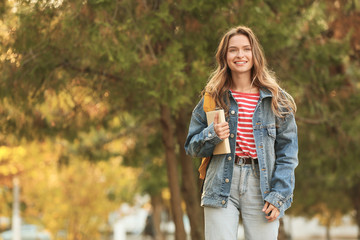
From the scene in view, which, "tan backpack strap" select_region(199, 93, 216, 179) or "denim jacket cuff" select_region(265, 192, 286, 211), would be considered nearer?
"denim jacket cuff" select_region(265, 192, 286, 211)

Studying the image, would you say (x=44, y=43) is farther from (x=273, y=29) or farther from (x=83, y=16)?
(x=273, y=29)

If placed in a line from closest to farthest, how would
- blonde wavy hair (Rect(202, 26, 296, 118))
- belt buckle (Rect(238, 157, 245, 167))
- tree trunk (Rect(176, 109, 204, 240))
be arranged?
belt buckle (Rect(238, 157, 245, 167)) → blonde wavy hair (Rect(202, 26, 296, 118)) → tree trunk (Rect(176, 109, 204, 240))

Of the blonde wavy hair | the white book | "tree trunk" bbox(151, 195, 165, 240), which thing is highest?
the blonde wavy hair

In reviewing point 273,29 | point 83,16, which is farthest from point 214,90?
point 273,29

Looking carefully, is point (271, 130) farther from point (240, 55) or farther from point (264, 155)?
point (240, 55)

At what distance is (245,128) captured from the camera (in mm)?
3553

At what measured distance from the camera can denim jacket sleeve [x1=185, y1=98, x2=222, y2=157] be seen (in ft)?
11.3

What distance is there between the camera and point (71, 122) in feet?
30.1

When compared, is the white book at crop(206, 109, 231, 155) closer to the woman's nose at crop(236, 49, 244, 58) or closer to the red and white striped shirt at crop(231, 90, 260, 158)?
the red and white striped shirt at crop(231, 90, 260, 158)

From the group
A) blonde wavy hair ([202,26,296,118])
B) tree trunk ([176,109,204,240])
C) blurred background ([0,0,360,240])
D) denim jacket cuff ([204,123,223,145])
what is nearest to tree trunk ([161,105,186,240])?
blurred background ([0,0,360,240])

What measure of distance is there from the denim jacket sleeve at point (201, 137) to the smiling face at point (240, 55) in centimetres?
30

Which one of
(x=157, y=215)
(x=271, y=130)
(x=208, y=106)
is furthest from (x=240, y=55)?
(x=157, y=215)

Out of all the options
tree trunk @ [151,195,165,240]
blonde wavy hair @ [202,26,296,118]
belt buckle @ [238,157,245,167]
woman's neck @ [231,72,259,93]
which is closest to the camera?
belt buckle @ [238,157,245,167]

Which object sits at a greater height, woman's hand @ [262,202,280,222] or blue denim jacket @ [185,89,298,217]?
blue denim jacket @ [185,89,298,217]
